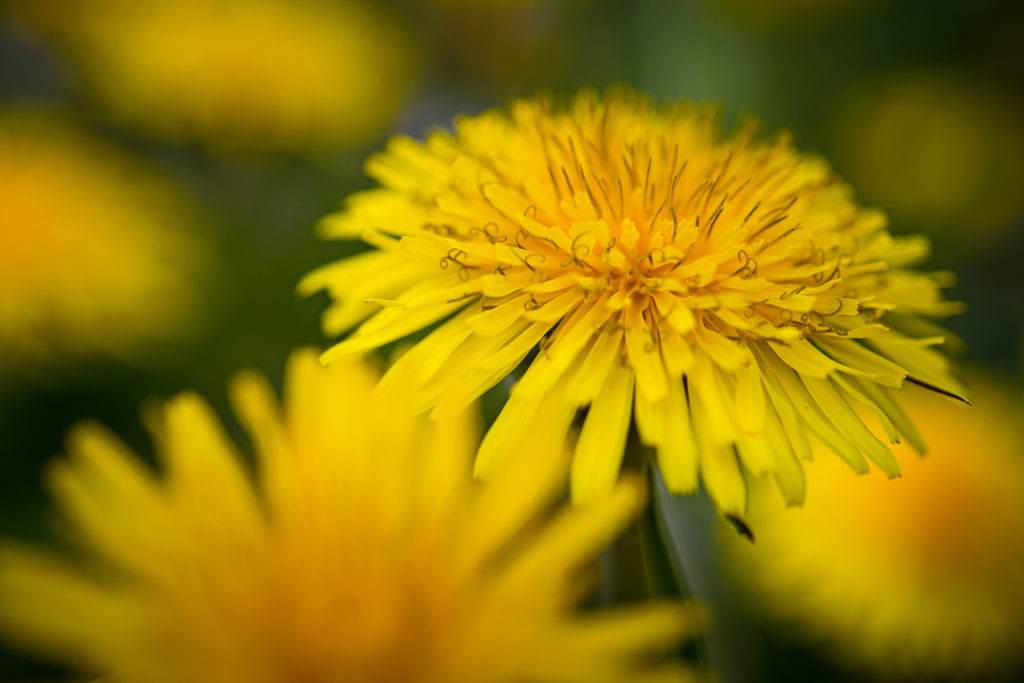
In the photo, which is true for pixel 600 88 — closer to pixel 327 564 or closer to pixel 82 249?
pixel 82 249

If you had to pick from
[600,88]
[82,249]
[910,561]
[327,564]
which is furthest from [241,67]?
[910,561]

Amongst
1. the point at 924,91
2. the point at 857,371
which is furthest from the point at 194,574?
the point at 924,91

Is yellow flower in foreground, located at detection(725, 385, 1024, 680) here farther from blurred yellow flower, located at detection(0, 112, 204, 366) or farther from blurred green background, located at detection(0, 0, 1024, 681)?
blurred yellow flower, located at detection(0, 112, 204, 366)

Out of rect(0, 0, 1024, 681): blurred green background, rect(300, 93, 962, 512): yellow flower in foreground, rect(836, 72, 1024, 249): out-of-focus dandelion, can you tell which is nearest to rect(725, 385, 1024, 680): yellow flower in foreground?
rect(0, 0, 1024, 681): blurred green background

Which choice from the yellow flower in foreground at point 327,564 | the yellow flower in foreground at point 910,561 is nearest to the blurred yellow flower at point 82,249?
the yellow flower in foreground at point 327,564

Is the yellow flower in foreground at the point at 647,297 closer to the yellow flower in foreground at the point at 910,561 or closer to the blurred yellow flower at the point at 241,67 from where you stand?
the yellow flower in foreground at the point at 910,561

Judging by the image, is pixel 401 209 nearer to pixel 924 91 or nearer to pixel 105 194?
pixel 105 194
